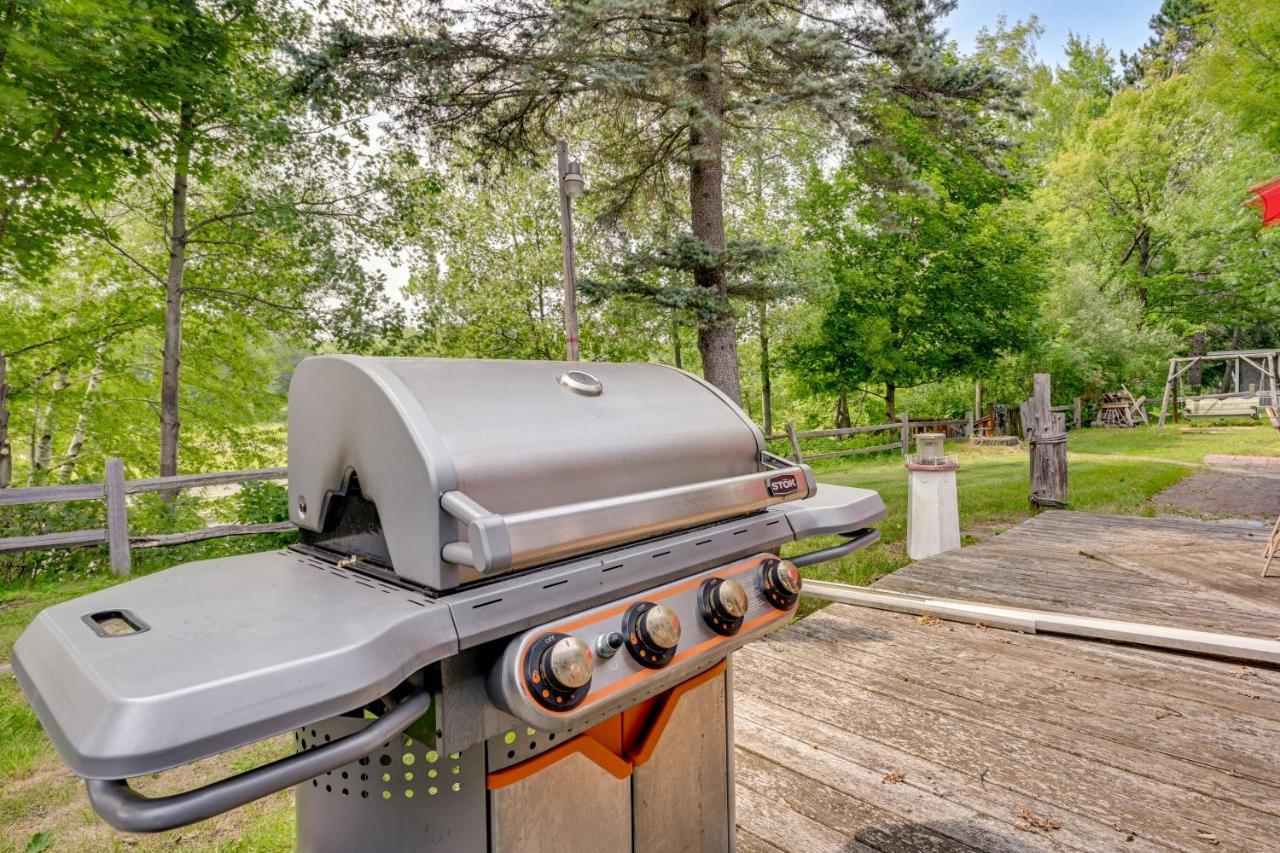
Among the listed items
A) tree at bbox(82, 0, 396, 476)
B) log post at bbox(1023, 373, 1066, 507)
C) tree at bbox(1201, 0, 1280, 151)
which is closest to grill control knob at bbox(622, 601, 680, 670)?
log post at bbox(1023, 373, 1066, 507)

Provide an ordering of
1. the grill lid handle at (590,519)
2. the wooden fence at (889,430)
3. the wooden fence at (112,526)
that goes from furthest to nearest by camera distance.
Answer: the wooden fence at (889,430) < the wooden fence at (112,526) < the grill lid handle at (590,519)

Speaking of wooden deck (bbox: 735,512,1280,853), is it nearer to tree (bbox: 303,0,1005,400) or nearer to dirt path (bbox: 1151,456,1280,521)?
dirt path (bbox: 1151,456,1280,521)

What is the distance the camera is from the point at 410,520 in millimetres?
841

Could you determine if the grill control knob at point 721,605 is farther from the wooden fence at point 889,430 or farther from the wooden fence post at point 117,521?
the wooden fence at point 889,430

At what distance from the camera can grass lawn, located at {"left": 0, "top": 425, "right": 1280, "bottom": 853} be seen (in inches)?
75.5

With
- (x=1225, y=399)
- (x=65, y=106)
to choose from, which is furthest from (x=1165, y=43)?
(x=65, y=106)

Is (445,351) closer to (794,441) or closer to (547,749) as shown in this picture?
(794,441)

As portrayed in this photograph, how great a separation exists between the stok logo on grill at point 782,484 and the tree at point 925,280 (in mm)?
12907

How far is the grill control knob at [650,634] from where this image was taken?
876 mm

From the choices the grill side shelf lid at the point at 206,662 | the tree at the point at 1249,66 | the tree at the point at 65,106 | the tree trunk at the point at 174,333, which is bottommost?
the grill side shelf lid at the point at 206,662

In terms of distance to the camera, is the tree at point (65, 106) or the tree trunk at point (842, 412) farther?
the tree trunk at point (842, 412)

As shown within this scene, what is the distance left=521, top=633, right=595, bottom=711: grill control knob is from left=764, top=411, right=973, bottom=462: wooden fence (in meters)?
8.09

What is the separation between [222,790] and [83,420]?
37.8 ft

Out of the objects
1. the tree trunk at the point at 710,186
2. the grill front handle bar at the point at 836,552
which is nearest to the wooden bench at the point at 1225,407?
the tree trunk at the point at 710,186
